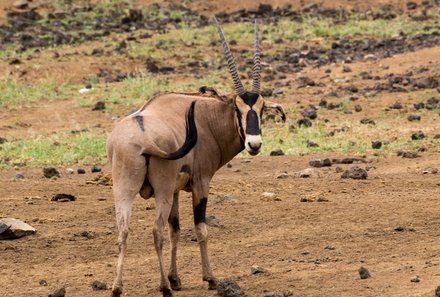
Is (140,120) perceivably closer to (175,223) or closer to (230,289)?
(175,223)

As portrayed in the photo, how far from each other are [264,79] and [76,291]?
14308 millimetres

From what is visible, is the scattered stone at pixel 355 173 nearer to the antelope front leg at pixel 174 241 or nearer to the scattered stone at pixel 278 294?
the antelope front leg at pixel 174 241

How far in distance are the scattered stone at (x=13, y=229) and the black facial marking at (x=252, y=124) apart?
2.75 m

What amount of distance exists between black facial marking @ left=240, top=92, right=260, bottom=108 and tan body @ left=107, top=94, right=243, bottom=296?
25 centimetres

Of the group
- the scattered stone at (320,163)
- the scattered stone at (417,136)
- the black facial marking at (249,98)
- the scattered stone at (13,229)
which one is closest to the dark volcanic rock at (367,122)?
the scattered stone at (417,136)

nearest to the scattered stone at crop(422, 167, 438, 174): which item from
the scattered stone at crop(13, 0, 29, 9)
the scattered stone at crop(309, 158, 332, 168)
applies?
the scattered stone at crop(309, 158, 332, 168)

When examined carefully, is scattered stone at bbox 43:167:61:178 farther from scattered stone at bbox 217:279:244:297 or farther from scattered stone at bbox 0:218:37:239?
scattered stone at bbox 217:279:244:297

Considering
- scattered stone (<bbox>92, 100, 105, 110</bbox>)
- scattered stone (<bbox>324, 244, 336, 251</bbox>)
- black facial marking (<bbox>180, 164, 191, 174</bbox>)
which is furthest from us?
scattered stone (<bbox>92, 100, 105, 110</bbox>)

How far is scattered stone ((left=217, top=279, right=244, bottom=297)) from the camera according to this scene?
830cm

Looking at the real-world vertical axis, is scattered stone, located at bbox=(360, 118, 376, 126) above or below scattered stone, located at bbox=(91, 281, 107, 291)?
below

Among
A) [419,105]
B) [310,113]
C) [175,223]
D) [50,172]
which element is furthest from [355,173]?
[419,105]

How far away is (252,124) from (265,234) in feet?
6.04

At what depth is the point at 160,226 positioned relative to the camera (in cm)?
855

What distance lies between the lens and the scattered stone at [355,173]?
13.1 metres
